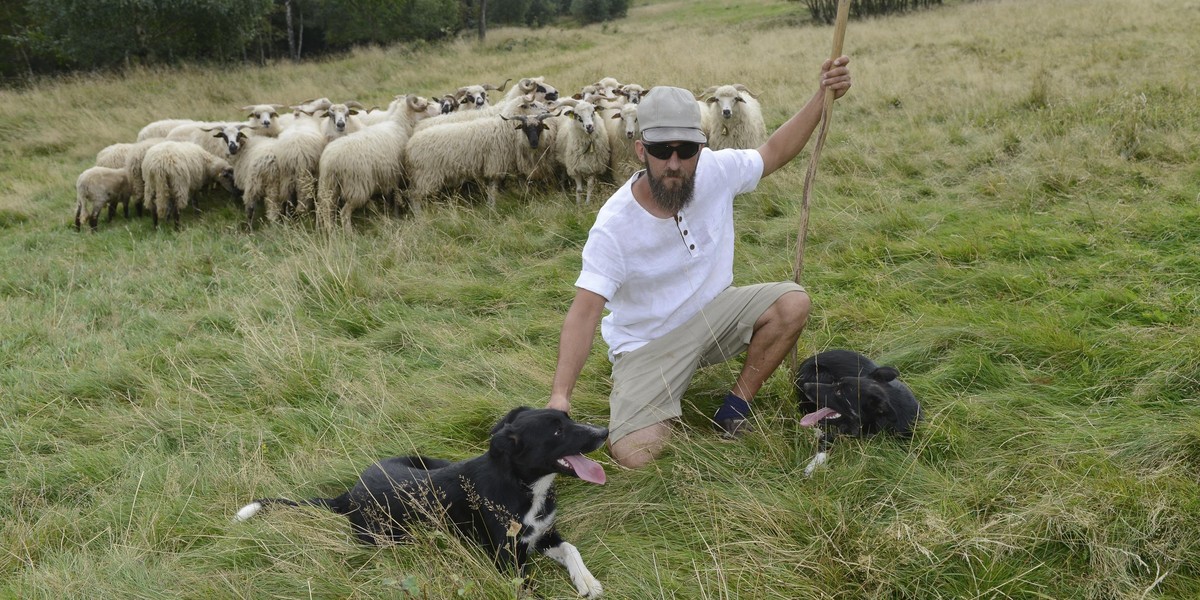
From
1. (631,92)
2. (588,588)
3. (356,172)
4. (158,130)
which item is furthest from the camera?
(158,130)

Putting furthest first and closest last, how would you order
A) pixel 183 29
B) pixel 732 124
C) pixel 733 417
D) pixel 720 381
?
pixel 183 29 → pixel 732 124 → pixel 720 381 → pixel 733 417

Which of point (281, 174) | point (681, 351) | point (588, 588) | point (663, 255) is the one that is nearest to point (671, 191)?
point (663, 255)

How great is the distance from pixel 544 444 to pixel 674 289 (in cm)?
122

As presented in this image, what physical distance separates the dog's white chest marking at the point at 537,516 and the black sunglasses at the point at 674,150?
4.66ft

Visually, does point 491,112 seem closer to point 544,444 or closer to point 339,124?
point 339,124

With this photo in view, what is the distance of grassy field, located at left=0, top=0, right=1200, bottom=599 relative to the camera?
2533 mm

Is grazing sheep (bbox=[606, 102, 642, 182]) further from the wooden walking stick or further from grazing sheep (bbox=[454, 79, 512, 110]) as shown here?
the wooden walking stick

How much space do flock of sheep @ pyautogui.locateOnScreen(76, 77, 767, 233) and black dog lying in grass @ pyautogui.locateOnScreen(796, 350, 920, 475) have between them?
4.90 meters

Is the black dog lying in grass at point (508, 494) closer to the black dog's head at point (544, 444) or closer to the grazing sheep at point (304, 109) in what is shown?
the black dog's head at point (544, 444)

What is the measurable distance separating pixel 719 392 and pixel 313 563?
2.00 m

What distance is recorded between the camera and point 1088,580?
2307 mm

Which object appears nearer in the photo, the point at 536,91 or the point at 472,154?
the point at 472,154

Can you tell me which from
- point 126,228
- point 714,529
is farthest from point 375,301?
point 126,228

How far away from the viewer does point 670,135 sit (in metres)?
3.23
